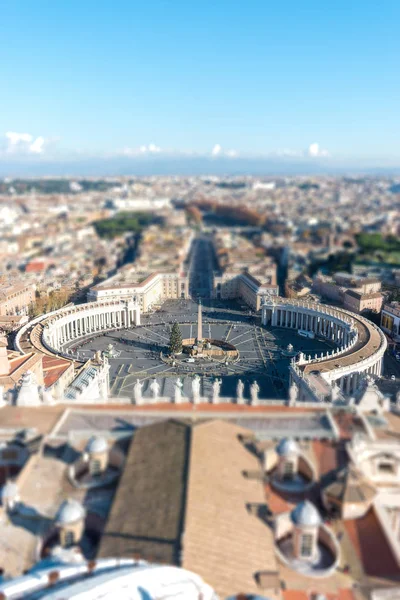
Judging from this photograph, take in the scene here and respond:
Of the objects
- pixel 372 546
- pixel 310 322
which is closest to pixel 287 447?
pixel 372 546

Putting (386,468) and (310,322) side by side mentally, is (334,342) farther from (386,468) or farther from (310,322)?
(386,468)

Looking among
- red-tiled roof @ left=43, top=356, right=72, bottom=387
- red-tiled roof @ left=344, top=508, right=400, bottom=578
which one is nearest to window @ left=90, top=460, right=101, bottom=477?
red-tiled roof @ left=344, top=508, right=400, bottom=578

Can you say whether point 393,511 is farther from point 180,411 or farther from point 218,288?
point 218,288

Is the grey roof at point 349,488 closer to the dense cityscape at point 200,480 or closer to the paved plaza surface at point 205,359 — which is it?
the dense cityscape at point 200,480

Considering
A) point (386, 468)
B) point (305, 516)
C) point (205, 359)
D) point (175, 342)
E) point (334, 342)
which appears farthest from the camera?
point (334, 342)

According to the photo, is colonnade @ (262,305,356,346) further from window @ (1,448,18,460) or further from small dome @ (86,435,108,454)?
window @ (1,448,18,460)

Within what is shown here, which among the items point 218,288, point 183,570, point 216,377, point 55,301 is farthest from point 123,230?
point 183,570
